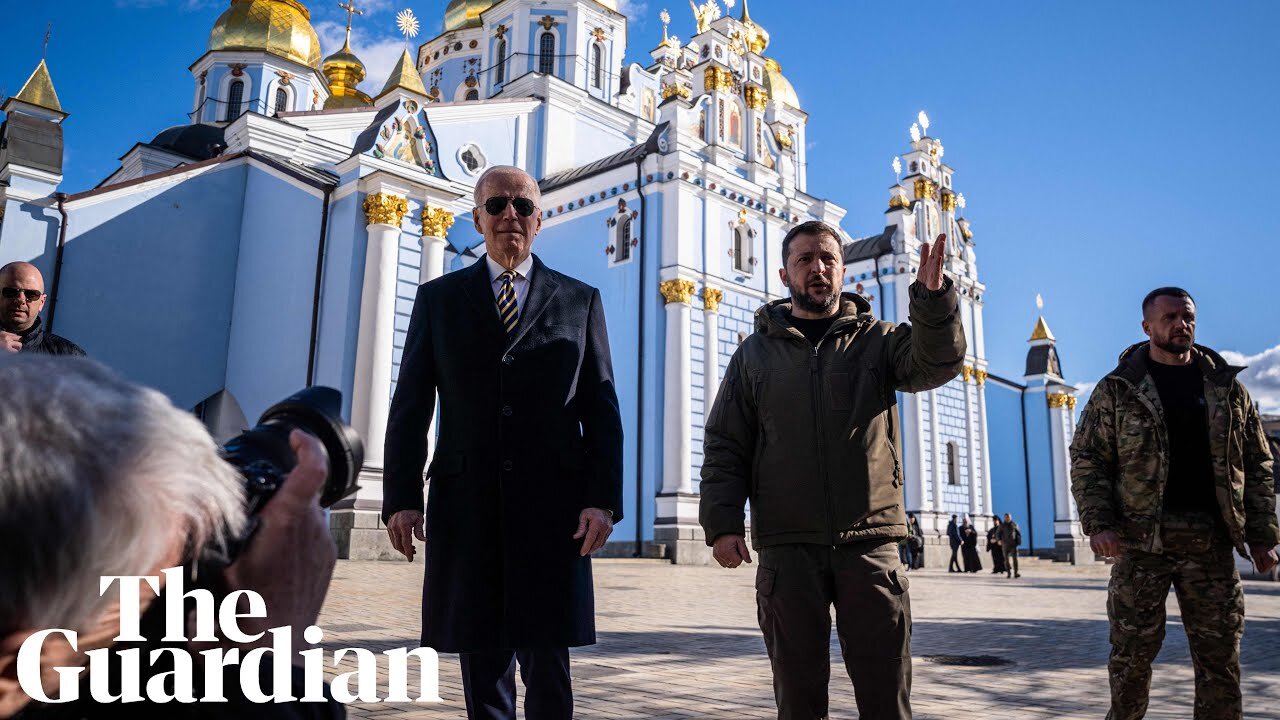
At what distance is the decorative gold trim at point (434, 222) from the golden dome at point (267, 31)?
18.0 meters

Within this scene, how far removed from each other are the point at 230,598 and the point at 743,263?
22.3m

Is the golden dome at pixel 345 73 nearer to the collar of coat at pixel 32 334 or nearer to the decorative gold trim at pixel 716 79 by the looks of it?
the decorative gold trim at pixel 716 79

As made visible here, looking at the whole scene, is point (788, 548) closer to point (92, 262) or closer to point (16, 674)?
point (16, 674)

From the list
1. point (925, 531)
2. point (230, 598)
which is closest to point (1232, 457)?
point (230, 598)

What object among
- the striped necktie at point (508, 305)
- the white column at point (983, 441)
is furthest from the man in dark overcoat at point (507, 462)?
the white column at point (983, 441)

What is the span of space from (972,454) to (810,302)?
91.5ft

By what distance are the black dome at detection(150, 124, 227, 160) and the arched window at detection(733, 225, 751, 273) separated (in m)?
13.9

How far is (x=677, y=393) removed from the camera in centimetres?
2044

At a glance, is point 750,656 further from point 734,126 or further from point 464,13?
point 464,13

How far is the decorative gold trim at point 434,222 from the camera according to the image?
15.6m

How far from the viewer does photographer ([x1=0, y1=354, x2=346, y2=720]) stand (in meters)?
0.80

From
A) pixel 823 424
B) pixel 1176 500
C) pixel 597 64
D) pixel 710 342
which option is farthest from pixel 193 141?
pixel 1176 500

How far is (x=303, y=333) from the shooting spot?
51.6 ft

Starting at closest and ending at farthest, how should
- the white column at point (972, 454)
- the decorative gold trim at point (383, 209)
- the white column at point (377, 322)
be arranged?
the white column at point (377, 322) < the decorative gold trim at point (383, 209) < the white column at point (972, 454)
